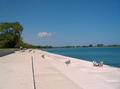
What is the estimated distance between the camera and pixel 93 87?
4.69 m

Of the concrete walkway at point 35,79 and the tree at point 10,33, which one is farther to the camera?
the tree at point 10,33

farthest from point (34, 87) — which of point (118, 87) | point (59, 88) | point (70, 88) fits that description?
point (118, 87)

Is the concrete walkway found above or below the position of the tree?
below

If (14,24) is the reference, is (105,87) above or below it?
below

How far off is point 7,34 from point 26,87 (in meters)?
56.1

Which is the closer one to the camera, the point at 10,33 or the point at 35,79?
the point at 35,79

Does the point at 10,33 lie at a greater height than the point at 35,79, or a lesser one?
greater

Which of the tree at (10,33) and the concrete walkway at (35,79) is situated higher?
the tree at (10,33)

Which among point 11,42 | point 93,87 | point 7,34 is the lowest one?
point 93,87

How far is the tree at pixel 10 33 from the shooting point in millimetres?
54978

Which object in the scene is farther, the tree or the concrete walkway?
the tree

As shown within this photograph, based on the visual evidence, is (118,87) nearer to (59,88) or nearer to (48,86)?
(59,88)

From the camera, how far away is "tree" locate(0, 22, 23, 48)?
54978mm

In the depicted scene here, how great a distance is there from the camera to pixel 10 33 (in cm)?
5662
